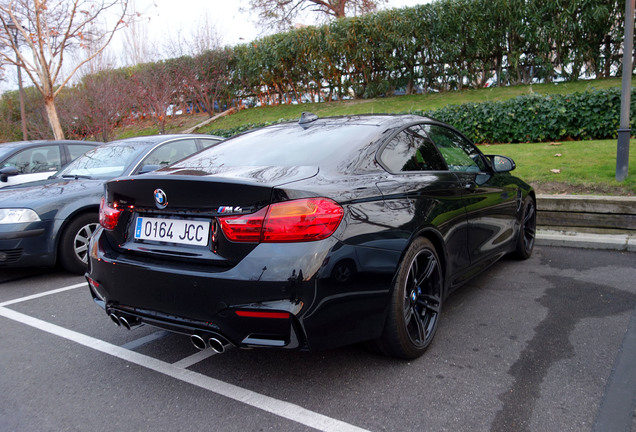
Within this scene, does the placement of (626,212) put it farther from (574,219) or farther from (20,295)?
(20,295)

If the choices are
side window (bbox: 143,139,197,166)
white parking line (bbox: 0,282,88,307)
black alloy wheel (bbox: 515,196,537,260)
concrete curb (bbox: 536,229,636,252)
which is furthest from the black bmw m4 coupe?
concrete curb (bbox: 536,229,636,252)

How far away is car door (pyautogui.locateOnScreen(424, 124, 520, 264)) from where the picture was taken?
3619 millimetres

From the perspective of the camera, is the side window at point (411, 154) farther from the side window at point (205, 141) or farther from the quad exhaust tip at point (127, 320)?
the side window at point (205, 141)

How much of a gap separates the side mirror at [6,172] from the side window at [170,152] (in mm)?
2238

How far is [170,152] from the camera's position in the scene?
5.96 metres

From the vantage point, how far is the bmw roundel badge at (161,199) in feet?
8.35

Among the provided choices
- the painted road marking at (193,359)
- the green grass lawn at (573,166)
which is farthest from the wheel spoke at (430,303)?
the green grass lawn at (573,166)

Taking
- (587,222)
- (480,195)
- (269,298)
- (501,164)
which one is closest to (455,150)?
(480,195)

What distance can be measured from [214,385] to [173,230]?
0.88 metres

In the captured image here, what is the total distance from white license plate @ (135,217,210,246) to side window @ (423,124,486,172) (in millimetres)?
1890

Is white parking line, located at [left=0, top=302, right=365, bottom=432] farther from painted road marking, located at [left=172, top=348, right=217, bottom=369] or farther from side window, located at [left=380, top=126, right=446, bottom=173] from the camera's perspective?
side window, located at [left=380, top=126, right=446, bottom=173]

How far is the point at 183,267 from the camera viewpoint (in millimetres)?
2445

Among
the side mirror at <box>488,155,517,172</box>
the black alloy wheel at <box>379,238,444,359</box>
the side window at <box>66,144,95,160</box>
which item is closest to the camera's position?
the black alloy wheel at <box>379,238,444,359</box>

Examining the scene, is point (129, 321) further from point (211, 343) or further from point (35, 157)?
point (35, 157)
